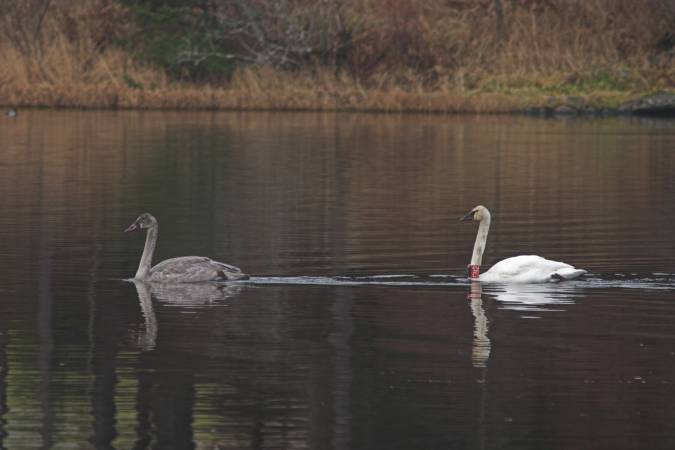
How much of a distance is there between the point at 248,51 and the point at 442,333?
40.5 metres

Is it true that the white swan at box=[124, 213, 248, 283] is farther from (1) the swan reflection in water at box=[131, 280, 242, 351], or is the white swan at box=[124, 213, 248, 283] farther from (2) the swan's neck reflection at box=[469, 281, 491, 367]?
(2) the swan's neck reflection at box=[469, 281, 491, 367]

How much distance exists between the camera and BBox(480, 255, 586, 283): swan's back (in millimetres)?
16062

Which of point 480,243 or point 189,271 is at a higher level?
point 480,243

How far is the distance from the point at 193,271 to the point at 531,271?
324 cm

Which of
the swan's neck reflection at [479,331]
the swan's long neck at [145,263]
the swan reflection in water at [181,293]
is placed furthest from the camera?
the swan's long neck at [145,263]

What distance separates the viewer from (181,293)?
1583 cm

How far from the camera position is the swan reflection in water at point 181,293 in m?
15.0

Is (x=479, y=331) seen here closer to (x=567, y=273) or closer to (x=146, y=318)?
(x=146, y=318)

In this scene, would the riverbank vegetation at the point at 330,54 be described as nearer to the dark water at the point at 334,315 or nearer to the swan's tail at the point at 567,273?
the dark water at the point at 334,315

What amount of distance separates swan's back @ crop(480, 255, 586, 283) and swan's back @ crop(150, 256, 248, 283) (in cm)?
254

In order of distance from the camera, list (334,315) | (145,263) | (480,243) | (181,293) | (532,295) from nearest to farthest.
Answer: (334,315), (532,295), (181,293), (145,263), (480,243)

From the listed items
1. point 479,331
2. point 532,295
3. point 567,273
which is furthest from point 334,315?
point 567,273

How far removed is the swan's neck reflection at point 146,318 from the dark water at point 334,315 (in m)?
0.03

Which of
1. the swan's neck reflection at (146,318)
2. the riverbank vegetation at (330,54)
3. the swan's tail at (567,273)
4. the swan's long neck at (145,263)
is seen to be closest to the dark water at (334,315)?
the swan's neck reflection at (146,318)
